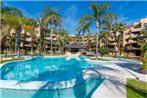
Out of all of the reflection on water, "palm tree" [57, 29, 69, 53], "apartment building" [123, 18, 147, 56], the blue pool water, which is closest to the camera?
the reflection on water

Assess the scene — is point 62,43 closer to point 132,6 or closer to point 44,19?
point 44,19

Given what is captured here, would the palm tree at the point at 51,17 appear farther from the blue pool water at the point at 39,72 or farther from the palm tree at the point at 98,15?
the blue pool water at the point at 39,72

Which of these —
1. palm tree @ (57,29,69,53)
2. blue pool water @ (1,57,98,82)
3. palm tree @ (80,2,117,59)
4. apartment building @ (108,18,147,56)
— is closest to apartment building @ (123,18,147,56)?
apartment building @ (108,18,147,56)

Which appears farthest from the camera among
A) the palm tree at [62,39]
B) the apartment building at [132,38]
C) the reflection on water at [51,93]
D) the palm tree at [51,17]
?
the palm tree at [62,39]

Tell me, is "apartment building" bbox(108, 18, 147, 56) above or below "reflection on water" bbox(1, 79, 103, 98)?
above

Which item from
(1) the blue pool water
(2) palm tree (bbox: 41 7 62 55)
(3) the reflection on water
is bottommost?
(3) the reflection on water

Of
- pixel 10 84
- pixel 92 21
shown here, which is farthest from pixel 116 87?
pixel 92 21

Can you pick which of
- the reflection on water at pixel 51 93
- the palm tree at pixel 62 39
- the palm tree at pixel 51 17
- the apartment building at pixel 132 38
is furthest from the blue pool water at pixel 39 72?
the palm tree at pixel 62 39

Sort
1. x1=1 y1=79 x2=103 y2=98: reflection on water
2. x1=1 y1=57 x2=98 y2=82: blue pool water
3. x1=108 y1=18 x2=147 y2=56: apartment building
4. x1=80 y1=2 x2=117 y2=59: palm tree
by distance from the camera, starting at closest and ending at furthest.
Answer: x1=1 y1=79 x2=103 y2=98: reflection on water < x1=1 y1=57 x2=98 y2=82: blue pool water < x1=80 y1=2 x2=117 y2=59: palm tree < x1=108 y1=18 x2=147 y2=56: apartment building

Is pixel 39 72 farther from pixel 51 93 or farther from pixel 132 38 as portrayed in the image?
pixel 132 38

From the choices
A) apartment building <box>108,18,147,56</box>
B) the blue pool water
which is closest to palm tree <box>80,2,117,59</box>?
the blue pool water

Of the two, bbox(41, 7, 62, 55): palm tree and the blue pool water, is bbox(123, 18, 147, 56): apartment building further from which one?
the blue pool water

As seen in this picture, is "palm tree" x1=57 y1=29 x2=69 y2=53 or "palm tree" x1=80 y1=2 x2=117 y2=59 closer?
"palm tree" x1=80 y1=2 x2=117 y2=59

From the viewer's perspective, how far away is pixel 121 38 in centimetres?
6047
